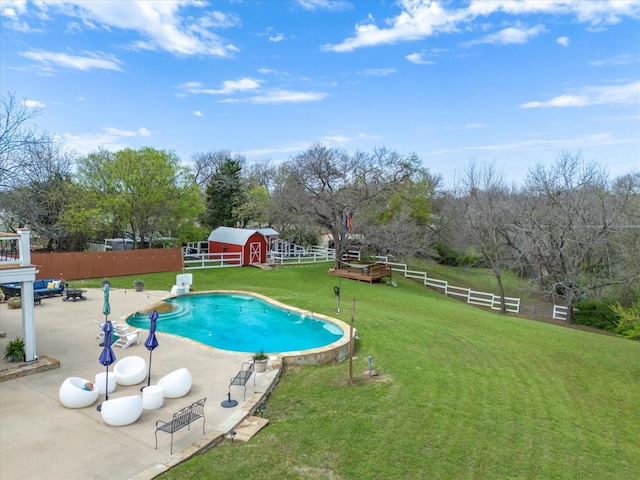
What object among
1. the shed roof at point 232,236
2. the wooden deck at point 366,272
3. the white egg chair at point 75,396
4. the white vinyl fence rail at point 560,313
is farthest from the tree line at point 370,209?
the white egg chair at point 75,396

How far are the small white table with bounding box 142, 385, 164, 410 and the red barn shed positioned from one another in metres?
20.6

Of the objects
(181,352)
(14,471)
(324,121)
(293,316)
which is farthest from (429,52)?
(14,471)

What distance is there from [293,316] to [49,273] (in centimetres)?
1385

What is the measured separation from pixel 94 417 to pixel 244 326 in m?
7.99

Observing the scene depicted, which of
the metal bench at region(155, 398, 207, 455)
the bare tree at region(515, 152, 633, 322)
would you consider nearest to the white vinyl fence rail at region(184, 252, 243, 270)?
the bare tree at region(515, 152, 633, 322)

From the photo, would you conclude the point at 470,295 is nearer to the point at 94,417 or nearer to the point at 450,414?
the point at 450,414

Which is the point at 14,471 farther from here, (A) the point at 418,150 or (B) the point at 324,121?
(A) the point at 418,150

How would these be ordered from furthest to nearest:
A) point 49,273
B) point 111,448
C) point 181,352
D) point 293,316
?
point 49,273
point 293,316
point 181,352
point 111,448

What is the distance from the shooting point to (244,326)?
15.0 m

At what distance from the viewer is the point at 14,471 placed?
544cm

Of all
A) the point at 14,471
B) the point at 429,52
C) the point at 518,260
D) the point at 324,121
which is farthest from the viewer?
the point at 324,121

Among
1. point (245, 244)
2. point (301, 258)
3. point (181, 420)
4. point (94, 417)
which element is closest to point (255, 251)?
point (245, 244)

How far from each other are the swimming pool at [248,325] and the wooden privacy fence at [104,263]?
6.65 metres

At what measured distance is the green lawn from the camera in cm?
598
